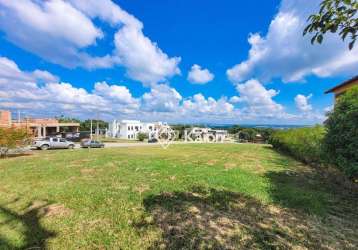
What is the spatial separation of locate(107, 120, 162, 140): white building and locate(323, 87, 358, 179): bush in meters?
54.8

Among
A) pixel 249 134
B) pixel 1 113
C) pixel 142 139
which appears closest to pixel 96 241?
pixel 1 113

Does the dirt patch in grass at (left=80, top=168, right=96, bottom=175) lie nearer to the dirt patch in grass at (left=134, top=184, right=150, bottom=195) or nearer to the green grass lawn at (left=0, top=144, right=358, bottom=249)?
the green grass lawn at (left=0, top=144, right=358, bottom=249)

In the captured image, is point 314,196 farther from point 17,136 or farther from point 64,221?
point 17,136

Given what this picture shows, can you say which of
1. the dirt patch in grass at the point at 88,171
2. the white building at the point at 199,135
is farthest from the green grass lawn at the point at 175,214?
the white building at the point at 199,135

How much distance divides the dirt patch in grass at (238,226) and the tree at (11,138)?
15320mm

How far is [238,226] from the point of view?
12.9ft

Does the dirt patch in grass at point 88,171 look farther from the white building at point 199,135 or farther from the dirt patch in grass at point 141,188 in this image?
the white building at point 199,135

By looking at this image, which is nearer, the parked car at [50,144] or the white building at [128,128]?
the parked car at [50,144]

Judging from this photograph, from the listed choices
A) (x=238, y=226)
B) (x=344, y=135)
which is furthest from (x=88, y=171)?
(x=344, y=135)

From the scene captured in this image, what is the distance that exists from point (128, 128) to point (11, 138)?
1861 inches

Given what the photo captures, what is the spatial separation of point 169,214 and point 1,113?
36.2 meters

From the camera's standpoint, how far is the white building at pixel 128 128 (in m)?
62.4

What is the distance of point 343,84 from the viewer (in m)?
13.7

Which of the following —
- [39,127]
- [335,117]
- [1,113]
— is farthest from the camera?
[39,127]
